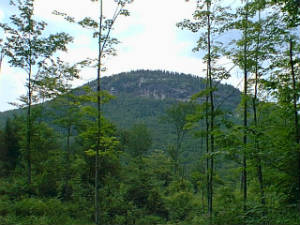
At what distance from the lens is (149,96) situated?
5394 inches

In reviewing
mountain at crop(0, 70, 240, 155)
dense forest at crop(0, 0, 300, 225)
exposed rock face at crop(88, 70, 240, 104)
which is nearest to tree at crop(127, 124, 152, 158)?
dense forest at crop(0, 0, 300, 225)

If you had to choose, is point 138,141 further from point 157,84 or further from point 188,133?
point 157,84

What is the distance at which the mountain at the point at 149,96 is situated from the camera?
247 feet

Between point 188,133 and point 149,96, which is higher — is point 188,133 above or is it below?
below

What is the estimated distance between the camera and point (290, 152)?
151 inches

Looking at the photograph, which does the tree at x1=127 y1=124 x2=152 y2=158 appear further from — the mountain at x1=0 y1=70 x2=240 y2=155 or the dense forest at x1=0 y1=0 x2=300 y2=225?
the mountain at x1=0 y1=70 x2=240 y2=155

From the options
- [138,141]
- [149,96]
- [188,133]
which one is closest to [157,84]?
[149,96]

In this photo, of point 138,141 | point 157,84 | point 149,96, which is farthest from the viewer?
point 157,84

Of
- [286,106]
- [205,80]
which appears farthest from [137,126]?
[286,106]

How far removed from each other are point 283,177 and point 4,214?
11201mm

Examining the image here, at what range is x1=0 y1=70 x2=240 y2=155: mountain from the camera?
75438 mm

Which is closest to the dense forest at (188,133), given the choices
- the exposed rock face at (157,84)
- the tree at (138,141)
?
the tree at (138,141)

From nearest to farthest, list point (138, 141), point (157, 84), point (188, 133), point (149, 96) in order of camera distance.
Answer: point (188, 133) → point (138, 141) → point (149, 96) → point (157, 84)

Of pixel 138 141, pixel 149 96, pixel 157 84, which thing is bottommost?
pixel 138 141
